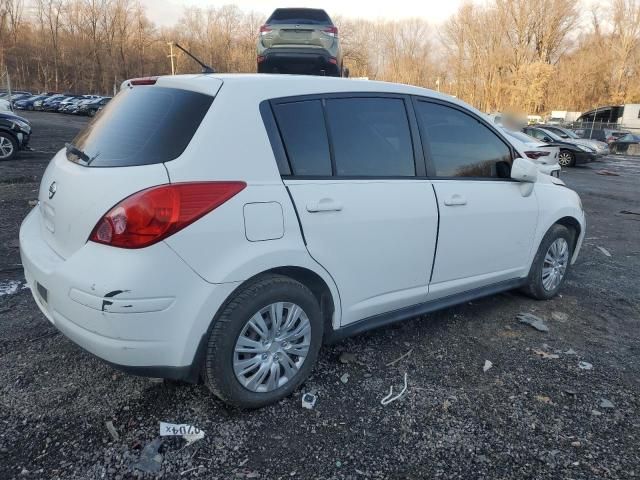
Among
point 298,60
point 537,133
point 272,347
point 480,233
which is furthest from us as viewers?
point 537,133

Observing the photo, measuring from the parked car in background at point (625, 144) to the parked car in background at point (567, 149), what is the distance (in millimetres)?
11094

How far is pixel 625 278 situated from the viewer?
17.4 ft

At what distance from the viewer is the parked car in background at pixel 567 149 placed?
19.5 m

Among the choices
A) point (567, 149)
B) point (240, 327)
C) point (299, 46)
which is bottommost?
point (567, 149)

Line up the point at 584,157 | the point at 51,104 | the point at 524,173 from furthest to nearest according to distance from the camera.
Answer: the point at 51,104 < the point at 584,157 < the point at 524,173

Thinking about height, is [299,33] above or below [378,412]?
above

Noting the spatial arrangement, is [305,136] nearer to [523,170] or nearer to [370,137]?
[370,137]

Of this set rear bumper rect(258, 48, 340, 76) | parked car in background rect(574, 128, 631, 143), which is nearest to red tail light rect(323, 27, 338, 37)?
rear bumper rect(258, 48, 340, 76)

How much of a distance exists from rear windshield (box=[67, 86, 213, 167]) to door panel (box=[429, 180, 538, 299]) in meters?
1.65

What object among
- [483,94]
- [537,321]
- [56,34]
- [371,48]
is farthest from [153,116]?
[56,34]

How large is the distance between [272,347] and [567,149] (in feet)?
66.1

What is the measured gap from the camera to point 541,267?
4.30 metres

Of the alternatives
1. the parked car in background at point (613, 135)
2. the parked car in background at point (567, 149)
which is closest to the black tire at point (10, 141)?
the parked car in background at point (567, 149)

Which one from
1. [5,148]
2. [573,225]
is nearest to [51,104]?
[5,148]
